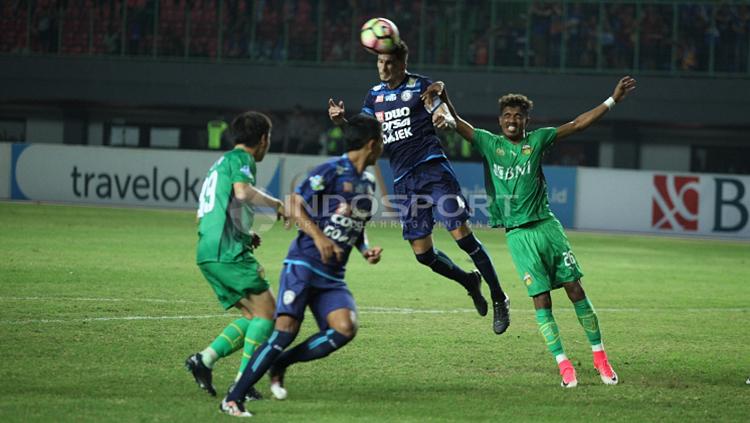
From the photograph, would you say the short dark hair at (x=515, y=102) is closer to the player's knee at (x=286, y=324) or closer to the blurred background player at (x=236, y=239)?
the blurred background player at (x=236, y=239)

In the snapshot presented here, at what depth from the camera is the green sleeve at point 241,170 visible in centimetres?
750

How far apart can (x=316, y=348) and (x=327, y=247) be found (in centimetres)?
75

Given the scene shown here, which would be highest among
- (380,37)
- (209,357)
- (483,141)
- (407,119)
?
(380,37)

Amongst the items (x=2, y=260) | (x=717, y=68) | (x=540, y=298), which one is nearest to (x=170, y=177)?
(x=2, y=260)

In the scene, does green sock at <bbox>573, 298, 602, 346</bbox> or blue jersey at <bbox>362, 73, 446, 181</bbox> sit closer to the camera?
green sock at <bbox>573, 298, 602, 346</bbox>

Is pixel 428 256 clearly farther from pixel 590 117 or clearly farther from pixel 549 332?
pixel 590 117

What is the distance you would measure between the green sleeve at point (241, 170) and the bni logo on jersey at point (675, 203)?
2009 cm

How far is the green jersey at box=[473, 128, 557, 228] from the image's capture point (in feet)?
29.5

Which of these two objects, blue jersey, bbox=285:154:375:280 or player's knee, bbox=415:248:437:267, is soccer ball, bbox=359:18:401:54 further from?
blue jersey, bbox=285:154:375:280

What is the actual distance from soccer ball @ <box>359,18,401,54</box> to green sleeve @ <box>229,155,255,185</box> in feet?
8.52

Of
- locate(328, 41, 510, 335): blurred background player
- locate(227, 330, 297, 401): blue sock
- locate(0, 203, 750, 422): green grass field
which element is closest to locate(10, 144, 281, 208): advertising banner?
locate(0, 203, 750, 422): green grass field

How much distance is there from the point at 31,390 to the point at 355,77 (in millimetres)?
26703

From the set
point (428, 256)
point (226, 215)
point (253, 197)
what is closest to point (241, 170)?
point (253, 197)

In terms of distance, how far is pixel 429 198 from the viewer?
1040cm
